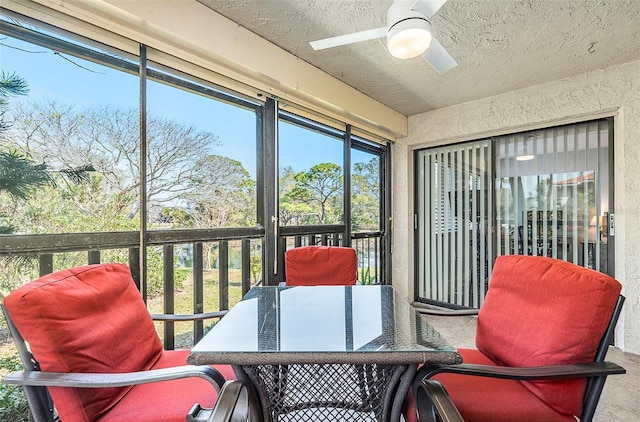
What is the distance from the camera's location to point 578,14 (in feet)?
6.57

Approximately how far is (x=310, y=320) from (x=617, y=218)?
319 cm

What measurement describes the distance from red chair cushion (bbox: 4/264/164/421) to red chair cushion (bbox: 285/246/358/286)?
1.11 meters

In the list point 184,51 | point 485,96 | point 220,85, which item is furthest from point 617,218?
point 184,51

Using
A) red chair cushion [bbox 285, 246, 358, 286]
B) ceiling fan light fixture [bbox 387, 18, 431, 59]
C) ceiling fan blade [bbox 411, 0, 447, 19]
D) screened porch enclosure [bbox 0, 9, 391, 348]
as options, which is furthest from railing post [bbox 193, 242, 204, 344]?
ceiling fan blade [bbox 411, 0, 447, 19]

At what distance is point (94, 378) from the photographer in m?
0.99

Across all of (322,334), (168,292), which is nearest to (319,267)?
(168,292)

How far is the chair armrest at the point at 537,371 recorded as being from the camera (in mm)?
1018

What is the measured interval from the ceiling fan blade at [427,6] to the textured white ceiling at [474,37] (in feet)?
1.66

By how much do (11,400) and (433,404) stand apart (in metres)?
2.05

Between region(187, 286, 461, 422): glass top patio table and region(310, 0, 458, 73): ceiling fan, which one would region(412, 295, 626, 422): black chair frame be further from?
region(310, 0, 458, 73): ceiling fan

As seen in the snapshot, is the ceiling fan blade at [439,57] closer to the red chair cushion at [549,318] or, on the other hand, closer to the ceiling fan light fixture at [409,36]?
the ceiling fan light fixture at [409,36]

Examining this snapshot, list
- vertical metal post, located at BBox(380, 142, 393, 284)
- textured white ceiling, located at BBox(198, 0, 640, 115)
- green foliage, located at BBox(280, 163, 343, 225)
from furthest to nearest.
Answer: vertical metal post, located at BBox(380, 142, 393, 284) < green foliage, located at BBox(280, 163, 343, 225) < textured white ceiling, located at BBox(198, 0, 640, 115)

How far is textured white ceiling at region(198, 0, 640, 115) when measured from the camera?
1957 mm

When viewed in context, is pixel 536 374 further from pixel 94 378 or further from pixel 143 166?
pixel 143 166
